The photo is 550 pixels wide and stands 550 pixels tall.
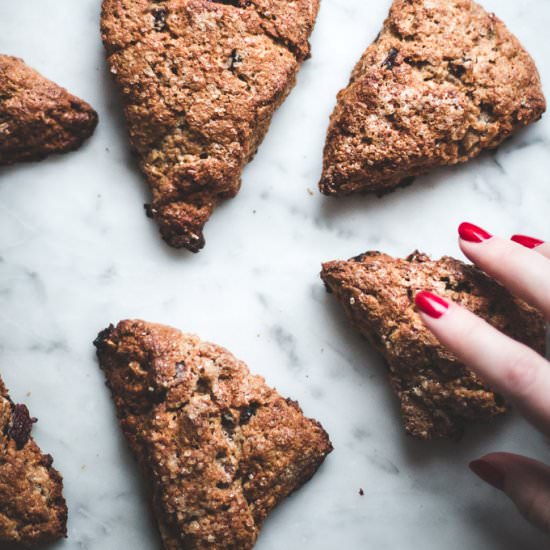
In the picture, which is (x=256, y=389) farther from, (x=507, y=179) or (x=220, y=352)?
(x=507, y=179)

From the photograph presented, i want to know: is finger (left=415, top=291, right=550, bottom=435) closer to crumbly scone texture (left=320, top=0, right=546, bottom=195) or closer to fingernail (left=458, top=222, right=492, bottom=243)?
fingernail (left=458, top=222, right=492, bottom=243)

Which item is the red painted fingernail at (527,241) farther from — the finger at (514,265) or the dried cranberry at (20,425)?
the dried cranberry at (20,425)

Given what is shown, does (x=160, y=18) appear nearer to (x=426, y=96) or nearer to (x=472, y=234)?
(x=426, y=96)

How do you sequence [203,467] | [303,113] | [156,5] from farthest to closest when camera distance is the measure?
[303,113] < [156,5] < [203,467]

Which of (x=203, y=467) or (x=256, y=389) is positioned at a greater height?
(x=256, y=389)

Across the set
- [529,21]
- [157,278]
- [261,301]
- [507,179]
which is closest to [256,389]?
[261,301]

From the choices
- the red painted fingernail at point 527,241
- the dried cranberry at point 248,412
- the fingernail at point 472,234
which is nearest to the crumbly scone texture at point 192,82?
the dried cranberry at point 248,412

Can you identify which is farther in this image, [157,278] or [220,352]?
[157,278]
